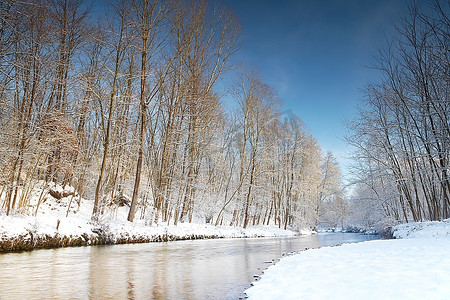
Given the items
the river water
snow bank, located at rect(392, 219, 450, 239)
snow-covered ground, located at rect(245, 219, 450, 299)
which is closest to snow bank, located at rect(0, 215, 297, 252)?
the river water

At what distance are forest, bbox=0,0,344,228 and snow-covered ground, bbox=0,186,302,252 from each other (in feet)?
2.68

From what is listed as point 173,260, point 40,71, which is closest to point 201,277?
A: point 173,260

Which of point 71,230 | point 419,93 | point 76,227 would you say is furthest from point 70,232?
point 419,93

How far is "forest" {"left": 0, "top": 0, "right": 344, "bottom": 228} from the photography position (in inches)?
463

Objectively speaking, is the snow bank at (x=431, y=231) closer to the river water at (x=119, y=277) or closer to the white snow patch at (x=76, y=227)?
the river water at (x=119, y=277)

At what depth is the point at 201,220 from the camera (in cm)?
3070

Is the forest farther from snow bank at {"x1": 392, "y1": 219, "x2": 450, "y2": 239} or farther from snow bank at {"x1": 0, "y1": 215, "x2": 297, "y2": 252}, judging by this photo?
snow bank at {"x1": 392, "y1": 219, "x2": 450, "y2": 239}

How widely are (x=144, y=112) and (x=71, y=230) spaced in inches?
285

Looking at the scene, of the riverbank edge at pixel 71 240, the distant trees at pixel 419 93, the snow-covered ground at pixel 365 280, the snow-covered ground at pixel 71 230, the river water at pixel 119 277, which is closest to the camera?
the snow-covered ground at pixel 365 280

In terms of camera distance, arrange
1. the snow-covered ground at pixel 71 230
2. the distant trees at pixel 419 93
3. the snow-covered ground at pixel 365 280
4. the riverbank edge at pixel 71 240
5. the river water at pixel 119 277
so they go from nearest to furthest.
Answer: the snow-covered ground at pixel 365 280, the river water at pixel 119 277, the riverbank edge at pixel 71 240, the snow-covered ground at pixel 71 230, the distant trees at pixel 419 93

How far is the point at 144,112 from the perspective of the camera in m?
16.3

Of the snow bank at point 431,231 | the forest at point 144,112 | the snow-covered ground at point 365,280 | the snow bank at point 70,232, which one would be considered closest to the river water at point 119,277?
the snow-covered ground at point 365,280

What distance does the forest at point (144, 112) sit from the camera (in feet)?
38.6

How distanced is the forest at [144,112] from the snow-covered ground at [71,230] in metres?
0.82
